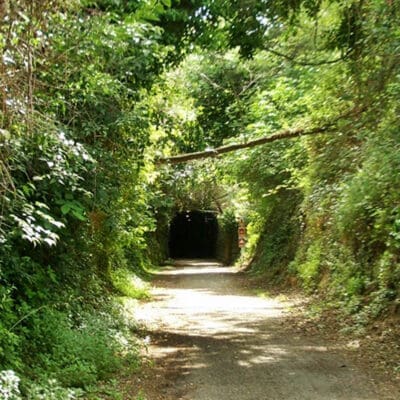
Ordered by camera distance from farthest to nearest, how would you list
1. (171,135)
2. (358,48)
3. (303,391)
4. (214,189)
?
(214,189)
(171,135)
(358,48)
(303,391)

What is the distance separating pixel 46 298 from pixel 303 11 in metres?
6.21

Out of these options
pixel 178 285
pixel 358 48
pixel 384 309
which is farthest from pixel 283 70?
pixel 178 285

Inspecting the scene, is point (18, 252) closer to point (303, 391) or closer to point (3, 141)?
point (3, 141)

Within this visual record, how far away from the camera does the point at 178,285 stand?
1917cm

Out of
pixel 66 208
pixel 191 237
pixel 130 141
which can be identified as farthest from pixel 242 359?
pixel 191 237

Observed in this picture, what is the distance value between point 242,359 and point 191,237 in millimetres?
46903

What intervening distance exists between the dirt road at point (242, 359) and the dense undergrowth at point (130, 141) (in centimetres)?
82

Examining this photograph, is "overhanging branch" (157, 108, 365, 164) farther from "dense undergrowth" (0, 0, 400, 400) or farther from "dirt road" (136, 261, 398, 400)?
"dirt road" (136, 261, 398, 400)

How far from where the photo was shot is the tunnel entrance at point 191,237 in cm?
5166

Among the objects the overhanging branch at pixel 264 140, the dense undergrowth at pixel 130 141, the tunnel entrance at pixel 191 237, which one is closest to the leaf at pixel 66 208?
the dense undergrowth at pixel 130 141

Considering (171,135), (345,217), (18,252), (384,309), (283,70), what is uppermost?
(283,70)

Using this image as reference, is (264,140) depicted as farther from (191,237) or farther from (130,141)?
(191,237)

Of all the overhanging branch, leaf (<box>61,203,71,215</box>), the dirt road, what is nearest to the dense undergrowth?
leaf (<box>61,203,71,215</box>)

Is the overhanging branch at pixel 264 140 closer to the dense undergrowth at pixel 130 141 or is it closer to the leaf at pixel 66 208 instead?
the dense undergrowth at pixel 130 141
